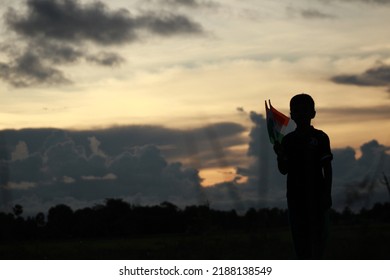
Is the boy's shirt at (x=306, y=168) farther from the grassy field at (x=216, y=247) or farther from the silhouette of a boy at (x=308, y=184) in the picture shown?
the grassy field at (x=216, y=247)

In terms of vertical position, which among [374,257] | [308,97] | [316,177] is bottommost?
[374,257]

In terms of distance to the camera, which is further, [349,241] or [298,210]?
[349,241]

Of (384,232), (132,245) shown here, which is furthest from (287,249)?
(132,245)

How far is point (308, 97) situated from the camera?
764cm

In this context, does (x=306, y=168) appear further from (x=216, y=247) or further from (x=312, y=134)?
(x=216, y=247)

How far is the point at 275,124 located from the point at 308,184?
819 millimetres

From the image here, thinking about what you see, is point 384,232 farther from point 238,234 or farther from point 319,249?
point 319,249

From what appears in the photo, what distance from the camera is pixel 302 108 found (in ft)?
25.1

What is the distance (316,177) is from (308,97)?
0.94m

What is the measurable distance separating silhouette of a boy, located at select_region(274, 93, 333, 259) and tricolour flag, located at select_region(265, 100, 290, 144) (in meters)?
0.12

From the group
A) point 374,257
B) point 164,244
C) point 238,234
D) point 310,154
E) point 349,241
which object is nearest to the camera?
point 310,154

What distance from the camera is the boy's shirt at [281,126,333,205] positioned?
742 cm

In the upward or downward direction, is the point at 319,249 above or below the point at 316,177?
below

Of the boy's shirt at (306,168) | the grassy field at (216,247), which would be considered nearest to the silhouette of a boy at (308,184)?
the boy's shirt at (306,168)
